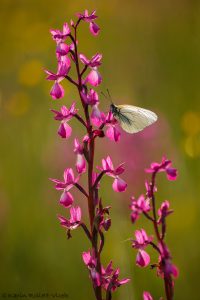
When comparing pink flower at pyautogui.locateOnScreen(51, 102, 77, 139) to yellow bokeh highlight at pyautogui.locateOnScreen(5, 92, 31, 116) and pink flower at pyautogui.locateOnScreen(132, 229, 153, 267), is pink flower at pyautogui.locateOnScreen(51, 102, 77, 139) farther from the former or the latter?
yellow bokeh highlight at pyautogui.locateOnScreen(5, 92, 31, 116)

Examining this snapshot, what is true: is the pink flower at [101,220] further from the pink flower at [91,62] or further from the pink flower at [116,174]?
the pink flower at [91,62]

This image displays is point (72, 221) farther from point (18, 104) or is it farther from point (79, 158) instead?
point (18, 104)

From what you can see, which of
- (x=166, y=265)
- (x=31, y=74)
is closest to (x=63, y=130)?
(x=166, y=265)

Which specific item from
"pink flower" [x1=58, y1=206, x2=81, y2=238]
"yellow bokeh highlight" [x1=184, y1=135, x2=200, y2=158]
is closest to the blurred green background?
"yellow bokeh highlight" [x1=184, y1=135, x2=200, y2=158]

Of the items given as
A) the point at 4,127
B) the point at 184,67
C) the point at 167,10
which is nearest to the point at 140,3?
the point at 167,10

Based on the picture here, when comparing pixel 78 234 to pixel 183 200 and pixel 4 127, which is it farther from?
pixel 4 127

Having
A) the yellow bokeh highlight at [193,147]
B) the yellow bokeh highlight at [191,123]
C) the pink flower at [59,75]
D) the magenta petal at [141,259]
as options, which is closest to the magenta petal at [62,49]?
the pink flower at [59,75]
